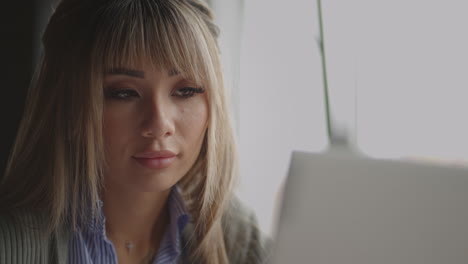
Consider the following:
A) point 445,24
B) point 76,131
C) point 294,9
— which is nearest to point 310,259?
point 76,131

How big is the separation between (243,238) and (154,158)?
309 mm

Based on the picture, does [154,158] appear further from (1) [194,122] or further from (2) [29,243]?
(2) [29,243]

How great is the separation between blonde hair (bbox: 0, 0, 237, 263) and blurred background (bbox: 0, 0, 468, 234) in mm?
307

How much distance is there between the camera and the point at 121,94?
2.64ft

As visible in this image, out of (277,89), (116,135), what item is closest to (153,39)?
(116,135)

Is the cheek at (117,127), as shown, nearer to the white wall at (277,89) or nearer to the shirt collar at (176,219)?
the shirt collar at (176,219)

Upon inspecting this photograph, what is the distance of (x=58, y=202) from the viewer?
843mm

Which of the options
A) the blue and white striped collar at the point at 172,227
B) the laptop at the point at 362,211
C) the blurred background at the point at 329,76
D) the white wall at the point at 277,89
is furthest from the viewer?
the white wall at the point at 277,89

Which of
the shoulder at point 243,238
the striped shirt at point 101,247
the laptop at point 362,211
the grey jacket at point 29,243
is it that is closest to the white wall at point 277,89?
the shoulder at point 243,238

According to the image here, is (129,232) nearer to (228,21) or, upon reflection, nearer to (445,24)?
(228,21)

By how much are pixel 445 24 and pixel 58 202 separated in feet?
3.41

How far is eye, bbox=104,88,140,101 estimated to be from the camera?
804 millimetres

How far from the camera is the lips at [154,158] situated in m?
0.81

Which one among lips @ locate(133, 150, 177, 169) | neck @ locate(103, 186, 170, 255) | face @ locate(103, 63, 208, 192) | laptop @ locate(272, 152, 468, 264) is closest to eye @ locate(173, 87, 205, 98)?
face @ locate(103, 63, 208, 192)
